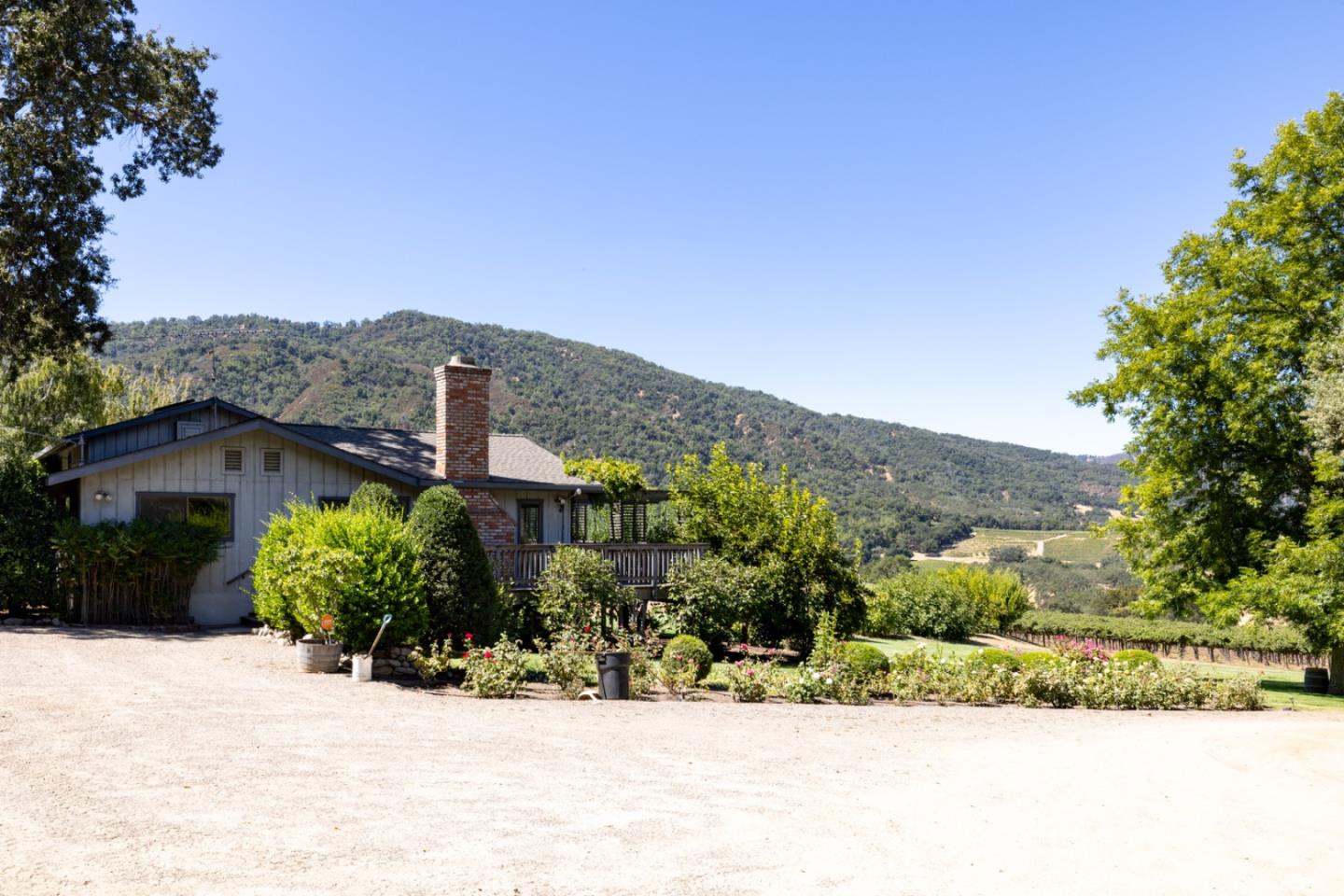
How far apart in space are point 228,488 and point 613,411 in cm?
6311

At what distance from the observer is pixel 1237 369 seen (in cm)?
2148

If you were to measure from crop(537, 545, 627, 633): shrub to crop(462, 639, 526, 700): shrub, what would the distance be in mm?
3724

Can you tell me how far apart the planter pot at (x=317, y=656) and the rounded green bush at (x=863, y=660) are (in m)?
7.70

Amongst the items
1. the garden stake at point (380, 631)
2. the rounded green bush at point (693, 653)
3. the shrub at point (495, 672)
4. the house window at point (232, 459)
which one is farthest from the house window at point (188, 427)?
the rounded green bush at point (693, 653)

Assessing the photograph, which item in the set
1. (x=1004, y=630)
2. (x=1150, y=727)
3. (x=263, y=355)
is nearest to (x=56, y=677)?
Answer: (x=1150, y=727)

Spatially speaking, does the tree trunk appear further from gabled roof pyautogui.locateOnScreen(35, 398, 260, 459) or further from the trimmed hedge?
gabled roof pyautogui.locateOnScreen(35, 398, 260, 459)

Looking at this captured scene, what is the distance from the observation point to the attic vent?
1934 cm

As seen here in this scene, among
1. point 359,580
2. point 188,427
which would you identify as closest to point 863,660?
point 359,580

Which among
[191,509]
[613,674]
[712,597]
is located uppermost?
[191,509]

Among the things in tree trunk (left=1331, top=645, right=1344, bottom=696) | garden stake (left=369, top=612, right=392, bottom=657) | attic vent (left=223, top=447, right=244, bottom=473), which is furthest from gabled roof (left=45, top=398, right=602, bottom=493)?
tree trunk (left=1331, top=645, right=1344, bottom=696)

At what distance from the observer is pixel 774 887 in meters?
5.86

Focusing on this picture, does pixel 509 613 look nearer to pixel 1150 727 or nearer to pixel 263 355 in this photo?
pixel 1150 727

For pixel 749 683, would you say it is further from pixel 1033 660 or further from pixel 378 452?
pixel 378 452

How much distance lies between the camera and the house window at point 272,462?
1970 centimetres
